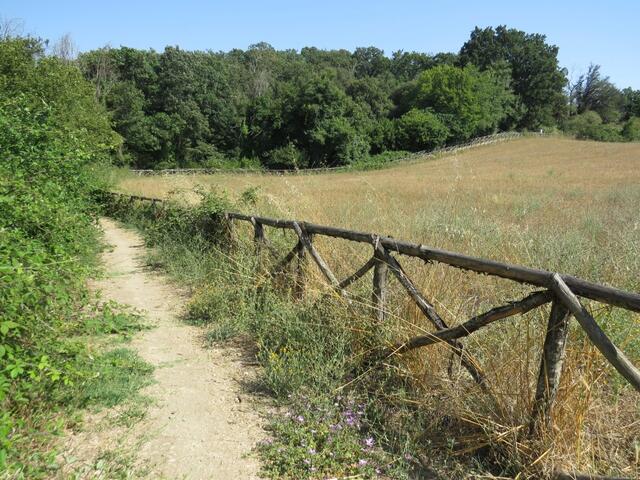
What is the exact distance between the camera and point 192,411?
3795mm

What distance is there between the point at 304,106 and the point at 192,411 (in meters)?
53.9

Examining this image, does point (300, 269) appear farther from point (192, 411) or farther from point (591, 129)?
point (591, 129)

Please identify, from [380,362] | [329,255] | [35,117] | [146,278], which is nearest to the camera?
[380,362]

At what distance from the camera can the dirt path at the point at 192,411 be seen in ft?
10.1

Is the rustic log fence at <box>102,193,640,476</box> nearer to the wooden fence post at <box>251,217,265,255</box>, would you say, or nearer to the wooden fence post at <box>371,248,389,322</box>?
the wooden fence post at <box>371,248,389,322</box>

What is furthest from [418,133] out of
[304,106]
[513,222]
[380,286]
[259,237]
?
[380,286]

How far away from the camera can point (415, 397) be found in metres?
3.66

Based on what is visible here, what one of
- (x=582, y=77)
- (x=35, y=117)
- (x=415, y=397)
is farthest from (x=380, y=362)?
(x=582, y=77)

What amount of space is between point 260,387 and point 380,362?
3.80 ft

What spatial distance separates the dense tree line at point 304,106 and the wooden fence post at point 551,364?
4217cm


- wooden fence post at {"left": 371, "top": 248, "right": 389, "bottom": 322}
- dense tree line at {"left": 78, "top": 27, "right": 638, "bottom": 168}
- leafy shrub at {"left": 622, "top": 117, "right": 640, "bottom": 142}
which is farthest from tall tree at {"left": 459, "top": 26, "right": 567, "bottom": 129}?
wooden fence post at {"left": 371, "top": 248, "right": 389, "bottom": 322}

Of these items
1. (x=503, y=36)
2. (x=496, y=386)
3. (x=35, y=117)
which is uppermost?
(x=503, y=36)

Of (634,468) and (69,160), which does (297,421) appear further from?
(69,160)

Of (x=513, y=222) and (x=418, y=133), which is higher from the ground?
(x=418, y=133)
